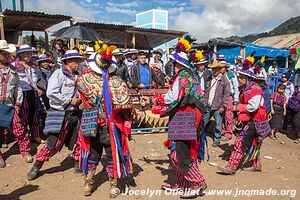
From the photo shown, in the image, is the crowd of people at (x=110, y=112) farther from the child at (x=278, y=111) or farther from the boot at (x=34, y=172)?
the child at (x=278, y=111)

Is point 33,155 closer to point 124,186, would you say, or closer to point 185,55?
point 124,186

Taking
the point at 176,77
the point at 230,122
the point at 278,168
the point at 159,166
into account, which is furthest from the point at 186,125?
the point at 230,122

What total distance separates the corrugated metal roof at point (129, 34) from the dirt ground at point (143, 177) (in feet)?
25.7

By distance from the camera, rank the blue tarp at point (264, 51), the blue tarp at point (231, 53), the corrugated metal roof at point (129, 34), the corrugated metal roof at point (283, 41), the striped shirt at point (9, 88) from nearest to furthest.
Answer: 1. the striped shirt at point (9, 88)
2. the corrugated metal roof at point (129, 34)
3. the blue tarp at point (264, 51)
4. the blue tarp at point (231, 53)
5. the corrugated metal roof at point (283, 41)

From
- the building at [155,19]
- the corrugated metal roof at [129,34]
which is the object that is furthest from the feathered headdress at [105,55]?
the building at [155,19]

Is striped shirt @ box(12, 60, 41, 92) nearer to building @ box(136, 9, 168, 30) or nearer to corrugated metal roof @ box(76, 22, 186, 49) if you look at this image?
corrugated metal roof @ box(76, 22, 186, 49)

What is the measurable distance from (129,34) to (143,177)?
11272 millimetres

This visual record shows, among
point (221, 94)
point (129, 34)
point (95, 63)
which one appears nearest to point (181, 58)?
point (95, 63)

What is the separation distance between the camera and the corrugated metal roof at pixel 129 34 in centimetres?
1243

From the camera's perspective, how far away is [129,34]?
1462cm

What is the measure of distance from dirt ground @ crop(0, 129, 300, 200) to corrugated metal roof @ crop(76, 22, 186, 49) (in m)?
7.83

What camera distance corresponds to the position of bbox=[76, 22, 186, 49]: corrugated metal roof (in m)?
12.4

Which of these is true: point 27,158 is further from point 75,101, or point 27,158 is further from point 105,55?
point 105,55

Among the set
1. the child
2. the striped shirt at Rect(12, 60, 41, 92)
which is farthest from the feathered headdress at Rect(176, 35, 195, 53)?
the child
